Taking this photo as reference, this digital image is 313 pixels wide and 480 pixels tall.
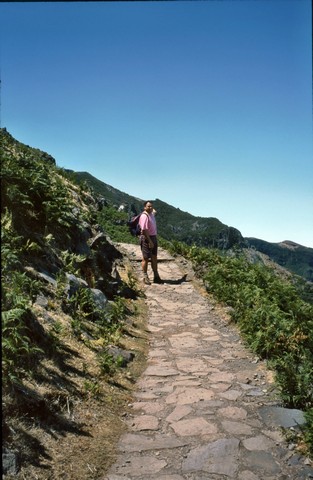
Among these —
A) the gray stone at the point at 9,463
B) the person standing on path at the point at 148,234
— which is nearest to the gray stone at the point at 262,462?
the gray stone at the point at 9,463

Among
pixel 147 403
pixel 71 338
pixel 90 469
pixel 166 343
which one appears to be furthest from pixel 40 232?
pixel 90 469

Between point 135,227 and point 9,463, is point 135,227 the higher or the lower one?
the higher one

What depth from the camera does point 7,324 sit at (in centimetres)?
480

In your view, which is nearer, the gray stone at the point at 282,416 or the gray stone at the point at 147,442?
the gray stone at the point at 147,442

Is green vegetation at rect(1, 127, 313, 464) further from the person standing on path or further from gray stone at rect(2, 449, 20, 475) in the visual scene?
the person standing on path

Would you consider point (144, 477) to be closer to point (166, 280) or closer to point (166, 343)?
point (166, 343)

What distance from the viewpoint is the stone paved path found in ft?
13.4

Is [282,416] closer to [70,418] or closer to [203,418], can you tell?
[203,418]

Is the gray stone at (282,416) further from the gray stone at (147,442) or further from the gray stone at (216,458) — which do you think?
the gray stone at (147,442)

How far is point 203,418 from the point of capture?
16.9ft

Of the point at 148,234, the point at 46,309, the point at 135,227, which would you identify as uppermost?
the point at 135,227

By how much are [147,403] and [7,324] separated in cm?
218

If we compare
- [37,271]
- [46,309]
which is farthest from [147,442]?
[37,271]

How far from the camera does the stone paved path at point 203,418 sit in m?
4.09
